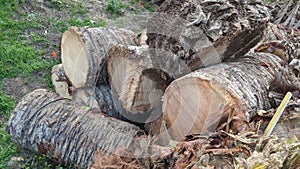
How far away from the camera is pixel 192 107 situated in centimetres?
222

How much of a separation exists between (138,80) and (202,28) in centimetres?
57

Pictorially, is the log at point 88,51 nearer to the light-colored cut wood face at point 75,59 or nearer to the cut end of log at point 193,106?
the light-colored cut wood face at point 75,59

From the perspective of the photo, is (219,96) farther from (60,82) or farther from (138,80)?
Answer: (60,82)

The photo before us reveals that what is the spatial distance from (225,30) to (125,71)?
2.49ft

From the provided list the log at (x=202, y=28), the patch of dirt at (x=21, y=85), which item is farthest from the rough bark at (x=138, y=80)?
the patch of dirt at (x=21, y=85)

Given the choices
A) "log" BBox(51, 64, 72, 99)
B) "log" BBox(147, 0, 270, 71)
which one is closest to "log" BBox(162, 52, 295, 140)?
"log" BBox(147, 0, 270, 71)

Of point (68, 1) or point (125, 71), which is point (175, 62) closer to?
point (125, 71)

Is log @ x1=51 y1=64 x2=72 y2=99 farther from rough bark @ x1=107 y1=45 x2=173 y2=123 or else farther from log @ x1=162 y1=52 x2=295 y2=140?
log @ x1=162 y1=52 x2=295 y2=140

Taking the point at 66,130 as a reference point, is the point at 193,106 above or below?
above

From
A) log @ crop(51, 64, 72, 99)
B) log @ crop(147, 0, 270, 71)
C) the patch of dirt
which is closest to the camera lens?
log @ crop(147, 0, 270, 71)

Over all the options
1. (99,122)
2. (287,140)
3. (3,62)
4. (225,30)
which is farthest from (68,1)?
(287,140)

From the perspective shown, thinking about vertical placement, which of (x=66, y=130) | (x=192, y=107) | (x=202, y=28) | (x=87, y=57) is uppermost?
(x=202, y=28)

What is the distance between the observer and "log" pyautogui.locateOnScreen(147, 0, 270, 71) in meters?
2.33

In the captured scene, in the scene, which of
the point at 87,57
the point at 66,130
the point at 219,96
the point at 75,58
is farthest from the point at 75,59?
the point at 219,96
